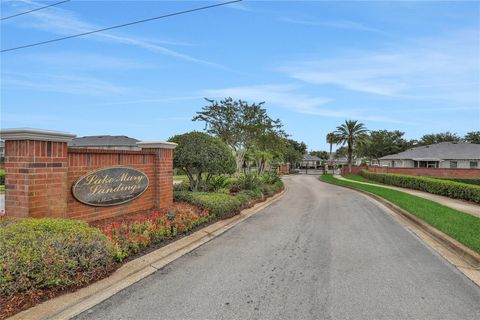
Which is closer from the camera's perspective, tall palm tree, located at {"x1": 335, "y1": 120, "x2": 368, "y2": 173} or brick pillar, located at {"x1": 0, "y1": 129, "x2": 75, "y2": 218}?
brick pillar, located at {"x1": 0, "y1": 129, "x2": 75, "y2": 218}

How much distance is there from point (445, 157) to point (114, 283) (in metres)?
43.4

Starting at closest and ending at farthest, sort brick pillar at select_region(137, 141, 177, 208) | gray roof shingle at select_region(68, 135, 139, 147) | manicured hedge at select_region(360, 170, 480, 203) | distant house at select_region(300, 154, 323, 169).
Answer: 1. brick pillar at select_region(137, 141, 177, 208)
2. manicured hedge at select_region(360, 170, 480, 203)
3. gray roof shingle at select_region(68, 135, 139, 147)
4. distant house at select_region(300, 154, 323, 169)

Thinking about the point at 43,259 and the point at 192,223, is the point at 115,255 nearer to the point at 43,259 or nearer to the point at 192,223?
the point at 43,259

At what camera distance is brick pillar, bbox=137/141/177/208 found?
8.36 m

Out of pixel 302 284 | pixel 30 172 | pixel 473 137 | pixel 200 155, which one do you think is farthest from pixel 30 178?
pixel 473 137

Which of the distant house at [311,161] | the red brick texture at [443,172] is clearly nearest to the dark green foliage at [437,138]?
the distant house at [311,161]

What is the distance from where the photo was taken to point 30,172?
16.0ft

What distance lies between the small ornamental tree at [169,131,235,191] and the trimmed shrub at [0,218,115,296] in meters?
5.70

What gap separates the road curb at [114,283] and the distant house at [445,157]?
40.1 metres

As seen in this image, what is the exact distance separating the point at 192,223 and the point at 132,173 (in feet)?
6.52

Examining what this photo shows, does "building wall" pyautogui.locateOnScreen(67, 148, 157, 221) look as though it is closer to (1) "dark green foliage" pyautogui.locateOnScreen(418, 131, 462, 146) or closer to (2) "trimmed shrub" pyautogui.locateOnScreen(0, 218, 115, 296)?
(2) "trimmed shrub" pyautogui.locateOnScreen(0, 218, 115, 296)

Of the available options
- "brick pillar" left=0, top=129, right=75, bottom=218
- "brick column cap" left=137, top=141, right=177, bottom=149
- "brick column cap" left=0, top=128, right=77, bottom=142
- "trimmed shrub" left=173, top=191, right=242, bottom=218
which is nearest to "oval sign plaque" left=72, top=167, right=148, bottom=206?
"brick pillar" left=0, top=129, right=75, bottom=218

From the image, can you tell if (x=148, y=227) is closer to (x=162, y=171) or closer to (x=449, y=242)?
(x=162, y=171)

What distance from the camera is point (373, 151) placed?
70.6 metres
